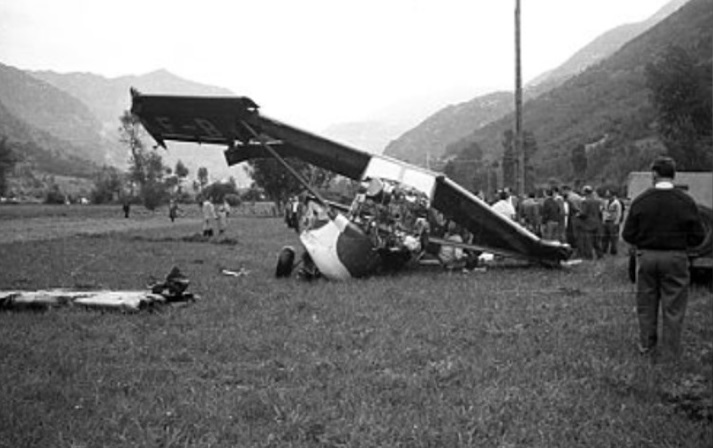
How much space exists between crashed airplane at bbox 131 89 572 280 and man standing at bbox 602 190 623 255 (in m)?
4.74

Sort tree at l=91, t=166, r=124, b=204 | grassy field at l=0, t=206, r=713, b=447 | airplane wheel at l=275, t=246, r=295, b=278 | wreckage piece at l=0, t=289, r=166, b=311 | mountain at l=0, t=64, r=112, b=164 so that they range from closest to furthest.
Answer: grassy field at l=0, t=206, r=713, b=447, wreckage piece at l=0, t=289, r=166, b=311, airplane wheel at l=275, t=246, r=295, b=278, mountain at l=0, t=64, r=112, b=164, tree at l=91, t=166, r=124, b=204

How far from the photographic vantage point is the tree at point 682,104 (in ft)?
175

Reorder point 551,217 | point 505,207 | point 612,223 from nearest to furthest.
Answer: point 505,207
point 551,217
point 612,223

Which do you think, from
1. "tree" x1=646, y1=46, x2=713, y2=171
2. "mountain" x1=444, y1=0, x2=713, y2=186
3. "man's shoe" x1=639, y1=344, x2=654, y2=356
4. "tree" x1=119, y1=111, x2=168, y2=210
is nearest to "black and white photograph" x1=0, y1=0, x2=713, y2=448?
"man's shoe" x1=639, y1=344, x2=654, y2=356

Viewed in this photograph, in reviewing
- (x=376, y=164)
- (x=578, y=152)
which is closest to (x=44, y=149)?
(x=578, y=152)

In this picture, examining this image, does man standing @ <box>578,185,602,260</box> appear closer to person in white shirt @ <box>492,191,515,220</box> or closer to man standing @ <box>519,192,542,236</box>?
person in white shirt @ <box>492,191,515,220</box>

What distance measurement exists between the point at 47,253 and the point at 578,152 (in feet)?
229

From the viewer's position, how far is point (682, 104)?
57781mm

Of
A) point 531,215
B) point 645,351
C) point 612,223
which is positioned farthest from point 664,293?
point 531,215

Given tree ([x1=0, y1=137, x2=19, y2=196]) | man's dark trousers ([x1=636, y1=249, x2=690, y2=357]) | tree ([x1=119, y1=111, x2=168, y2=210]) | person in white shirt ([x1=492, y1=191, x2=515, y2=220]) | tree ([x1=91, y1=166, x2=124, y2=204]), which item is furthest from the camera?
tree ([x1=119, y1=111, x2=168, y2=210])

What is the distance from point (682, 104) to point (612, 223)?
139 feet

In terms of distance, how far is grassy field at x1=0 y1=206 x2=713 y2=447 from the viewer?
16.6 ft

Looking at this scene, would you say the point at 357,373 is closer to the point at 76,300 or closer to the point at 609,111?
the point at 76,300

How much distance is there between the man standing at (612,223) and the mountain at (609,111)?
49.4 m
